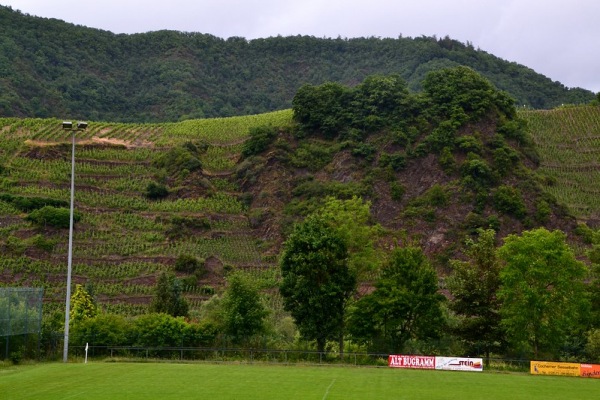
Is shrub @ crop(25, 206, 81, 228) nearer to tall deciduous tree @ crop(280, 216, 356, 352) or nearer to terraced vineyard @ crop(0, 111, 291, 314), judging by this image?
terraced vineyard @ crop(0, 111, 291, 314)

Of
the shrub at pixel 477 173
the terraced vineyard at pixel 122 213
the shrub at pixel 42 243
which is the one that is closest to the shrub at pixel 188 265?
the terraced vineyard at pixel 122 213

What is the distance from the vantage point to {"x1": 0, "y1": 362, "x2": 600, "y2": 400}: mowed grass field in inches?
1334

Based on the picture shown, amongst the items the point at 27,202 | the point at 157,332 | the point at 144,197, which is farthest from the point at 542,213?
the point at 27,202

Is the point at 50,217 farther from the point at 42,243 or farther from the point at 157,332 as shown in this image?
the point at 157,332

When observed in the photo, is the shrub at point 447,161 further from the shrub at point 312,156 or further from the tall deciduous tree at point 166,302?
the tall deciduous tree at point 166,302

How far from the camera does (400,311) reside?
57375 millimetres

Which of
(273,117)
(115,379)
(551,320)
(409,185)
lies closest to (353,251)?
(551,320)

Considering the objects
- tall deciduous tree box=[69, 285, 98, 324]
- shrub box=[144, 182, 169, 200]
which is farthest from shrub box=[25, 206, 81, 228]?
tall deciduous tree box=[69, 285, 98, 324]

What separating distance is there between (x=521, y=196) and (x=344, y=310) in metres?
53.8

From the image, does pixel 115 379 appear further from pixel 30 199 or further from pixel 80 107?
pixel 80 107

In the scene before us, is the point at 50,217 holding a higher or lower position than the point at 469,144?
lower

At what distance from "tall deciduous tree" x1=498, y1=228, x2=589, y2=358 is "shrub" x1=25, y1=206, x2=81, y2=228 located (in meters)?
56.9

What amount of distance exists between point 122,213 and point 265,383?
67.3m

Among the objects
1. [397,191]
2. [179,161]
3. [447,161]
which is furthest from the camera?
[179,161]
